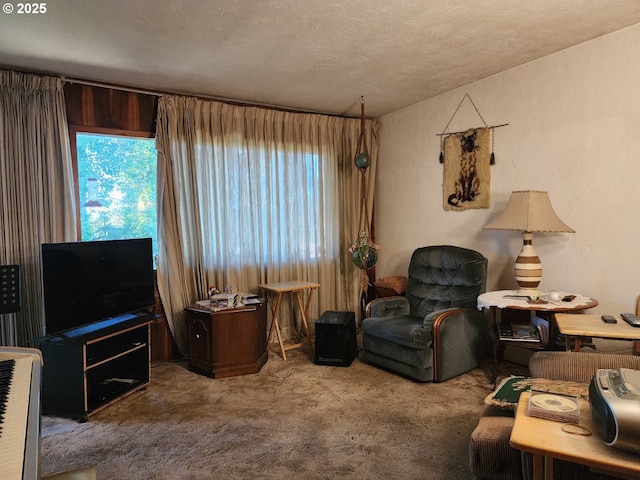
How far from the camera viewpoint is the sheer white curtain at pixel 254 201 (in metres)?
3.76

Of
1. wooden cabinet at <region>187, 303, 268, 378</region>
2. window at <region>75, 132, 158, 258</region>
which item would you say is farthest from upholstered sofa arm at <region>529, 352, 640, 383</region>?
window at <region>75, 132, 158, 258</region>

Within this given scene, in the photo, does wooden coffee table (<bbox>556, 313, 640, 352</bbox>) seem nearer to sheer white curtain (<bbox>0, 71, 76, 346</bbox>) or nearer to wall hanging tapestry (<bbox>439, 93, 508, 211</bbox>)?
wall hanging tapestry (<bbox>439, 93, 508, 211</bbox>)

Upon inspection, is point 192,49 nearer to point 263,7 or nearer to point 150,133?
point 263,7

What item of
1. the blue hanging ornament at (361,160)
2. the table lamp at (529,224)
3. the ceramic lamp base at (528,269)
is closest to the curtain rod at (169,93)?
the blue hanging ornament at (361,160)

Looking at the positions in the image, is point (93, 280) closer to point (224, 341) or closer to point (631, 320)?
point (224, 341)

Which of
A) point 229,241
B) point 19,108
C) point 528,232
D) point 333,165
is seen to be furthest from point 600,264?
point 19,108

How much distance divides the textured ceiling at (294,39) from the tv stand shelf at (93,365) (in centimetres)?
195

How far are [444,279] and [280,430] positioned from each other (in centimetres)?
194

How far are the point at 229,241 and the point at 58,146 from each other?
1621 mm


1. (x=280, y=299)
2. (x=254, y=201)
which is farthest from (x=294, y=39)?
(x=280, y=299)

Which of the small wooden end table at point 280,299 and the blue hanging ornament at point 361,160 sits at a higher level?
the blue hanging ornament at point 361,160

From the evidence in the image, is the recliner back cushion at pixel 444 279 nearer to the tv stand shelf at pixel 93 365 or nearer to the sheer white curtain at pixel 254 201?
the sheer white curtain at pixel 254 201

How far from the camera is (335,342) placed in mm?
3631

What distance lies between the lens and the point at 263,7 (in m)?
2.32
